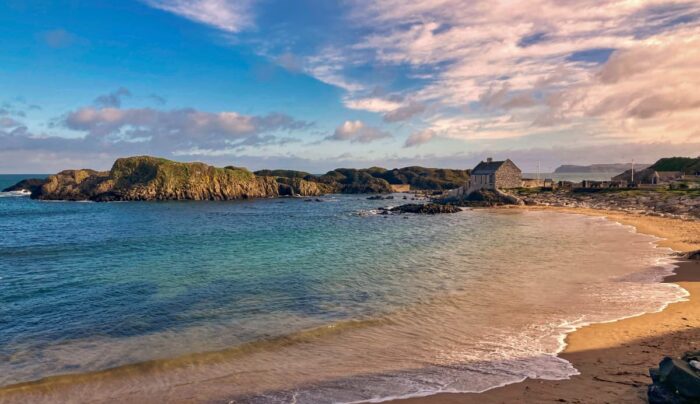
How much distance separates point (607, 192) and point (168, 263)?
8538 cm

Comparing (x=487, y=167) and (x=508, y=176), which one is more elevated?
(x=487, y=167)

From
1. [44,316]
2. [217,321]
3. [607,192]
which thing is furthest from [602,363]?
[607,192]

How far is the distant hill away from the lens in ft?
363

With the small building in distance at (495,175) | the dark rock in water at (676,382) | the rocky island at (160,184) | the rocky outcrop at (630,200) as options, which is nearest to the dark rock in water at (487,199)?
the rocky outcrop at (630,200)

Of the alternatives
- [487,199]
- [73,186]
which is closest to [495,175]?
[487,199]

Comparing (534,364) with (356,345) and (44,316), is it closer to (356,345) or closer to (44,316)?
(356,345)

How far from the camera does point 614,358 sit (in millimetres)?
13609

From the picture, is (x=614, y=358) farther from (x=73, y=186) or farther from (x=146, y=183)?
(x=73, y=186)

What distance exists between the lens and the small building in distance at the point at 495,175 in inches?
3802

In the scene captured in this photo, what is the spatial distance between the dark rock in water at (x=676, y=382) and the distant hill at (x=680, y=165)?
124 m

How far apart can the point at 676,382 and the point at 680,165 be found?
140 meters

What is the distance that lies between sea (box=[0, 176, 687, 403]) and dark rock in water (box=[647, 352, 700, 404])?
262cm

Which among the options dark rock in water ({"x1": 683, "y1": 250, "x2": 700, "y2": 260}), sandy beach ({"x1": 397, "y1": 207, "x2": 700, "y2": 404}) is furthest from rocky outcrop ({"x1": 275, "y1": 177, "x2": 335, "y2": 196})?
sandy beach ({"x1": 397, "y1": 207, "x2": 700, "y2": 404})

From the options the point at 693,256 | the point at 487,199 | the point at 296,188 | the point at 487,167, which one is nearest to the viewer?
the point at 693,256
